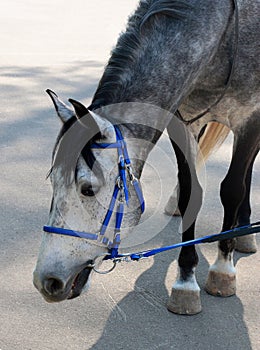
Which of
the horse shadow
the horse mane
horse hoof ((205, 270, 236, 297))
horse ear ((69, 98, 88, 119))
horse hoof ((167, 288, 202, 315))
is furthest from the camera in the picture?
horse hoof ((205, 270, 236, 297))

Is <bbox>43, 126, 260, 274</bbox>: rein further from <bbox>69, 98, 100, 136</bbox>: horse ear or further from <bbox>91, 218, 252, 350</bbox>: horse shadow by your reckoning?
<bbox>91, 218, 252, 350</bbox>: horse shadow

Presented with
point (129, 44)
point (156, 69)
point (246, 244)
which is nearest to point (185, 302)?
point (246, 244)

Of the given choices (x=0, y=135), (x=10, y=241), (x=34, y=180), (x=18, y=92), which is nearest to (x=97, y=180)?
(x=10, y=241)

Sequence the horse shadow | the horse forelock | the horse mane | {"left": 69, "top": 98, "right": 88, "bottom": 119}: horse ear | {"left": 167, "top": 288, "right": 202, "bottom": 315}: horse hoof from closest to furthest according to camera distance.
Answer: {"left": 69, "top": 98, "right": 88, "bottom": 119}: horse ear → the horse forelock → the horse mane → the horse shadow → {"left": 167, "top": 288, "right": 202, "bottom": 315}: horse hoof

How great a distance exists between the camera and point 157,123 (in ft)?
9.33

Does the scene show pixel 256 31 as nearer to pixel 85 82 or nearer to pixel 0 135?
pixel 0 135

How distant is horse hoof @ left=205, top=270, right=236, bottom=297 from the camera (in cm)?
359

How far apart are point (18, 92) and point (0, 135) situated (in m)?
1.50

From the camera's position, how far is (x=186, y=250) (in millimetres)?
3488

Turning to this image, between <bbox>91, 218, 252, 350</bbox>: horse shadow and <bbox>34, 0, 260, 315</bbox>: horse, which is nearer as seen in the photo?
<bbox>34, 0, 260, 315</bbox>: horse

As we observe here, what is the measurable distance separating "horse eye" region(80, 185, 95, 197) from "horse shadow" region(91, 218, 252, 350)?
2.80ft

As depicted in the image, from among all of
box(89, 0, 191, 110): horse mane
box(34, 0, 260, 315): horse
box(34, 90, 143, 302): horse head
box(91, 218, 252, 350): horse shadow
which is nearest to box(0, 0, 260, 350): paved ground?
box(91, 218, 252, 350): horse shadow

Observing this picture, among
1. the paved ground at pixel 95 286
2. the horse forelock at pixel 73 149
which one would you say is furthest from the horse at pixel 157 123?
the paved ground at pixel 95 286

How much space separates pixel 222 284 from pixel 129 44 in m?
1.40
